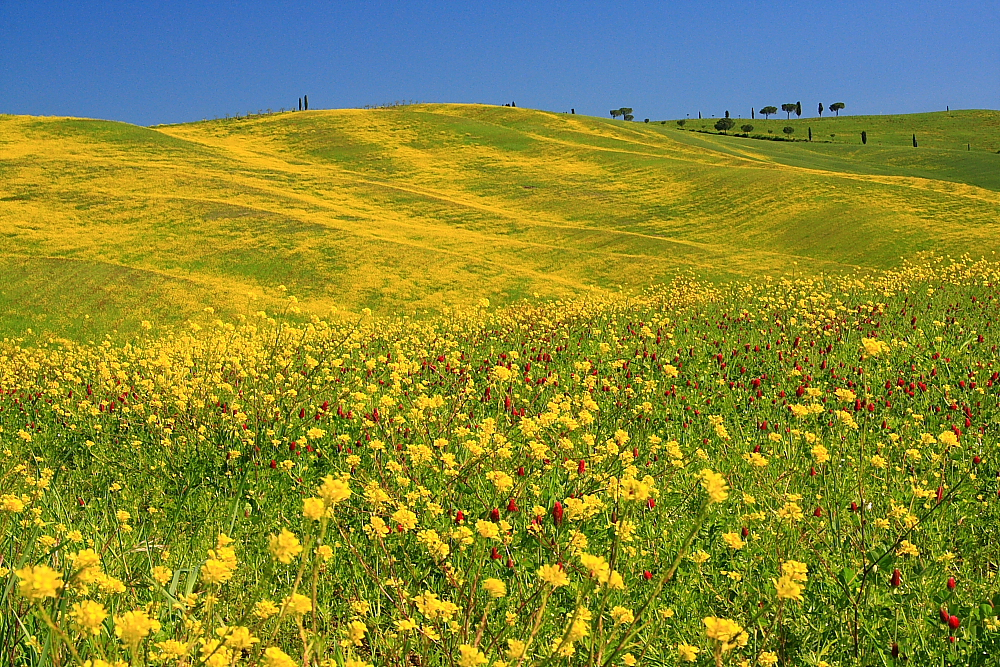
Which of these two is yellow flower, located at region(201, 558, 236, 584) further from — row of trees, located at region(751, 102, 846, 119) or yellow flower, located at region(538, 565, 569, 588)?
row of trees, located at region(751, 102, 846, 119)

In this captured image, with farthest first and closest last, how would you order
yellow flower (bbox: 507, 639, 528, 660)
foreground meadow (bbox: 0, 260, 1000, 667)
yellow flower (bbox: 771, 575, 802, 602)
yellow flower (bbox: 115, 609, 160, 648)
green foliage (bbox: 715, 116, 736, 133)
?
green foliage (bbox: 715, 116, 736, 133) → foreground meadow (bbox: 0, 260, 1000, 667) → yellow flower (bbox: 771, 575, 802, 602) → yellow flower (bbox: 507, 639, 528, 660) → yellow flower (bbox: 115, 609, 160, 648)

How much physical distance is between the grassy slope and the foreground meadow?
8403 millimetres

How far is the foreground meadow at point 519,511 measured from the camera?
294 cm

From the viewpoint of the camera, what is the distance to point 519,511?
5078 mm

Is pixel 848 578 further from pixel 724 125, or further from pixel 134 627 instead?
pixel 724 125

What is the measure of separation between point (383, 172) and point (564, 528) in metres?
37.2

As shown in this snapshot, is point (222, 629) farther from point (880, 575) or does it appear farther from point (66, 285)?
point (66, 285)

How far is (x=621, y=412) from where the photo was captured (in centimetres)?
729

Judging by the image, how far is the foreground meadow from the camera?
294cm

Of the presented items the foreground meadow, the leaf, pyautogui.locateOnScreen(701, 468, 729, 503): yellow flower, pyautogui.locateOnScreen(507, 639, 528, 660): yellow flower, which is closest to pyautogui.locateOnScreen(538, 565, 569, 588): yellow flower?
the foreground meadow

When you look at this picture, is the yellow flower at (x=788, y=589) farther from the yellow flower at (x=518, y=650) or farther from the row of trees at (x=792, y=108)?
the row of trees at (x=792, y=108)


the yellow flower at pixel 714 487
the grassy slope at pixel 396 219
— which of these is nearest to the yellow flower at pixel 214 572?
the yellow flower at pixel 714 487

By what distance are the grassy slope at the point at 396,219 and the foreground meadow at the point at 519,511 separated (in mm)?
8403

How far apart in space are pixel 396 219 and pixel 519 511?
2551cm
